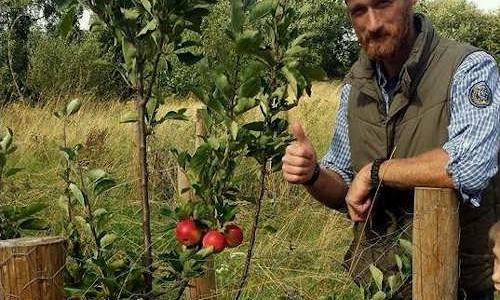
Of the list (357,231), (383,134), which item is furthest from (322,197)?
(383,134)

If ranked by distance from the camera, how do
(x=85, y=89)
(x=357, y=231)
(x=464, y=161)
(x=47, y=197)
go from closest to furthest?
(x=464, y=161) → (x=357, y=231) → (x=47, y=197) → (x=85, y=89)

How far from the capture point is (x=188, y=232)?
6.48ft

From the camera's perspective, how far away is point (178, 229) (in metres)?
1.99

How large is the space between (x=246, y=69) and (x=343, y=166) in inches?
37.9

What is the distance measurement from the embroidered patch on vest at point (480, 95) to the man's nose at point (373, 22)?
0.38 metres

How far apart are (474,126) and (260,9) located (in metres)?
0.76

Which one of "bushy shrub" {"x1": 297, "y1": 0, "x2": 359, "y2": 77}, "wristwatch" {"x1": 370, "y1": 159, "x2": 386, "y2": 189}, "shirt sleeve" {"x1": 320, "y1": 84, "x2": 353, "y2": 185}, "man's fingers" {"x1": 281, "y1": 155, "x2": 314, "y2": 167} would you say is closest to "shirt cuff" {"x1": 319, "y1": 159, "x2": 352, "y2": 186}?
"shirt sleeve" {"x1": 320, "y1": 84, "x2": 353, "y2": 185}

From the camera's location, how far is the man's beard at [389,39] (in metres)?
2.42

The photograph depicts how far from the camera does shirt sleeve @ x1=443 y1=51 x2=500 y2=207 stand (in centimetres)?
214

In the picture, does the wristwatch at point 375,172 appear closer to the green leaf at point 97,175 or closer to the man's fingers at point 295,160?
the man's fingers at point 295,160

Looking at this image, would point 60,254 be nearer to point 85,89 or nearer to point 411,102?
point 411,102

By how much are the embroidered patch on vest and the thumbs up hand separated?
507 mm

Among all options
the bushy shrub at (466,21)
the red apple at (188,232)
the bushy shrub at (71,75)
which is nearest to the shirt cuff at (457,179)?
the red apple at (188,232)

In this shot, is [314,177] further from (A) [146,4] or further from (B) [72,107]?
(A) [146,4]
